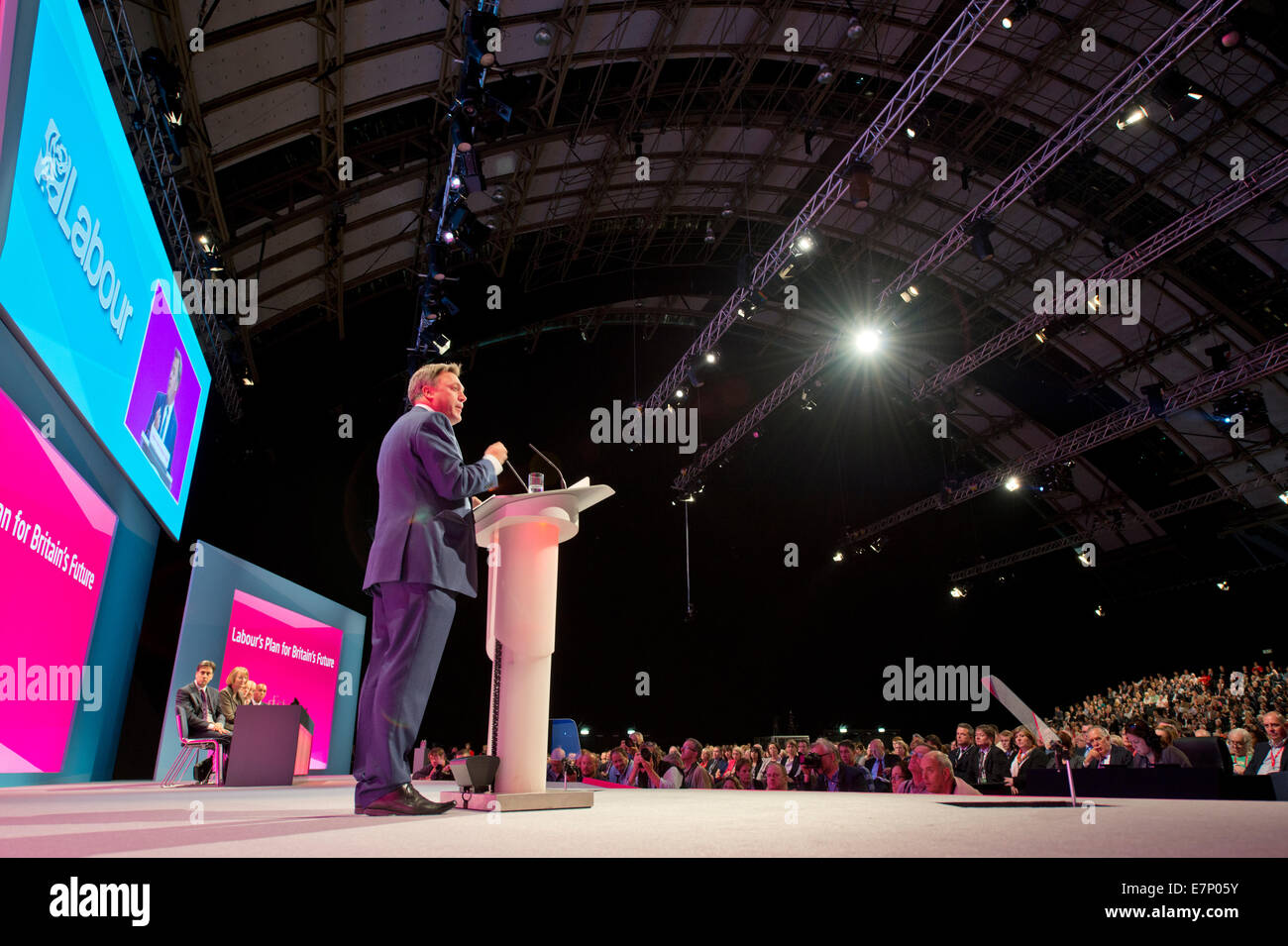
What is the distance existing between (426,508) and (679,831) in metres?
1.06

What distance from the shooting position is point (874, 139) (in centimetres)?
809

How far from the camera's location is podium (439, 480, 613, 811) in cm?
213

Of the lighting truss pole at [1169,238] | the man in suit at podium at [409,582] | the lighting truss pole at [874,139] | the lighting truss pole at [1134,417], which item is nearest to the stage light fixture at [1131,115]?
the lighting truss pole at [1169,238]

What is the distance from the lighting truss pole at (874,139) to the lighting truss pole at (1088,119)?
131cm

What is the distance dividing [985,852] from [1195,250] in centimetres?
1205

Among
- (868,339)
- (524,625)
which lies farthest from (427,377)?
(868,339)

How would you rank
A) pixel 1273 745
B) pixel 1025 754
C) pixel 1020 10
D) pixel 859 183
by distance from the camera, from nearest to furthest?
pixel 1273 745
pixel 1025 754
pixel 1020 10
pixel 859 183

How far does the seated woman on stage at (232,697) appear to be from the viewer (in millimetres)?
5535

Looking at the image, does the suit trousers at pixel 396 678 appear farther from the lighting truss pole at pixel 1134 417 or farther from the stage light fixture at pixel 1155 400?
the stage light fixture at pixel 1155 400

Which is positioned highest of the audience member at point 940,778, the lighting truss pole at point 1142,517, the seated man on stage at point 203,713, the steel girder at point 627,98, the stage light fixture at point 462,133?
the steel girder at point 627,98

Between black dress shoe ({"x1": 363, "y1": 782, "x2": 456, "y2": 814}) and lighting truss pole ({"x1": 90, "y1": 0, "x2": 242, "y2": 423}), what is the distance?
231 inches

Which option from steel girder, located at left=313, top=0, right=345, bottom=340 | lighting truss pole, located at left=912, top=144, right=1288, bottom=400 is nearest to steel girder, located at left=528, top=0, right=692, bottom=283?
steel girder, located at left=313, top=0, right=345, bottom=340

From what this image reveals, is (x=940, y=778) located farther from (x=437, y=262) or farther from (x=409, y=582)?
(x=437, y=262)
